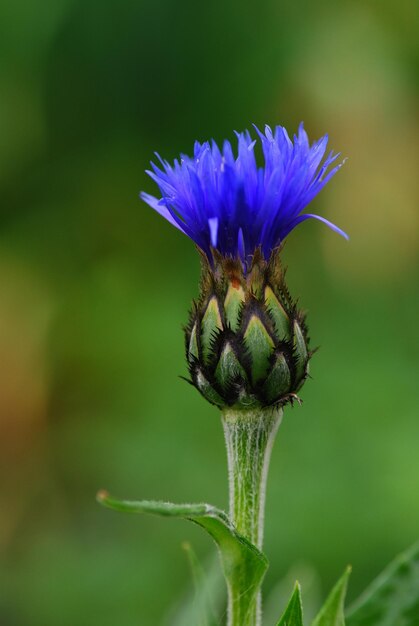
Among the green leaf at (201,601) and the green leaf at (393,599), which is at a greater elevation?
the green leaf at (393,599)

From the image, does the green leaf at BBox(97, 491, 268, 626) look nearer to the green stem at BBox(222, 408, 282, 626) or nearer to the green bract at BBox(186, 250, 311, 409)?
the green stem at BBox(222, 408, 282, 626)

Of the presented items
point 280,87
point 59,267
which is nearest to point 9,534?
point 59,267

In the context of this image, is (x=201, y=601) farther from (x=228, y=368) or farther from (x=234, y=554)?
(x=228, y=368)

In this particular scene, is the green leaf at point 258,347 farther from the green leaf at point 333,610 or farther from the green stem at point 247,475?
the green leaf at point 333,610

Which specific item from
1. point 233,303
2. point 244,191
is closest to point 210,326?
point 233,303

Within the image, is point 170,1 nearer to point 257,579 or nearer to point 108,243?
point 108,243

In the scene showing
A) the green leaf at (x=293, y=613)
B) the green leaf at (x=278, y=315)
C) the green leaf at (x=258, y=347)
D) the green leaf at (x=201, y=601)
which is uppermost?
the green leaf at (x=278, y=315)

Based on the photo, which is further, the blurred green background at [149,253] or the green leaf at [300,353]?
the blurred green background at [149,253]

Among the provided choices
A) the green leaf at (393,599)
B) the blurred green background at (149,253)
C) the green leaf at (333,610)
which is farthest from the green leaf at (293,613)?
the blurred green background at (149,253)

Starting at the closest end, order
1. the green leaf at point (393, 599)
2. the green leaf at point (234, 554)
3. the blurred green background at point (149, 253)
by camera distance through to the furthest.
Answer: the green leaf at point (234, 554)
the green leaf at point (393, 599)
the blurred green background at point (149, 253)
